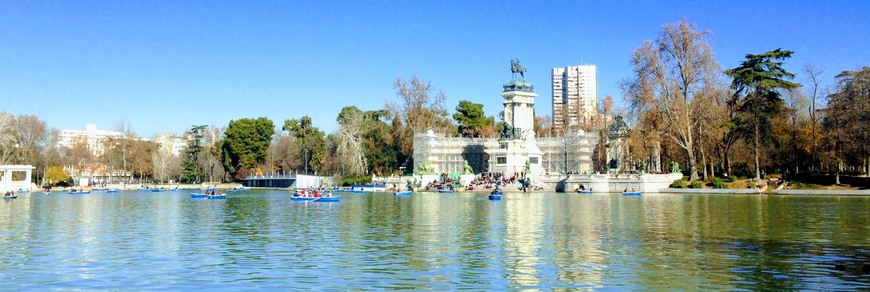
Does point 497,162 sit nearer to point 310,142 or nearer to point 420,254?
point 310,142

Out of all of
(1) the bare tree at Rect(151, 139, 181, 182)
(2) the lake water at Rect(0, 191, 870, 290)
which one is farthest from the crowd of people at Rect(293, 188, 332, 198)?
(1) the bare tree at Rect(151, 139, 181, 182)

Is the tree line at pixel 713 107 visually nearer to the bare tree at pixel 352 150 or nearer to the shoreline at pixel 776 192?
the shoreline at pixel 776 192

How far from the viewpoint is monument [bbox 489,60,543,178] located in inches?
3027

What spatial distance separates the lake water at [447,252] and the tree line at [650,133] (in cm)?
2827

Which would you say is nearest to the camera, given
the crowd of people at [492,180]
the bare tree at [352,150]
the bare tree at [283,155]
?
the crowd of people at [492,180]

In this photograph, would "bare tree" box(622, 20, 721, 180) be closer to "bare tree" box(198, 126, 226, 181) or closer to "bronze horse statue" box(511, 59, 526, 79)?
"bronze horse statue" box(511, 59, 526, 79)

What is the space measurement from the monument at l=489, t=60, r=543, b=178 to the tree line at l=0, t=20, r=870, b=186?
778 centimetres

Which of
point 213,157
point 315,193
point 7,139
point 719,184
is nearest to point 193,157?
point 213,157

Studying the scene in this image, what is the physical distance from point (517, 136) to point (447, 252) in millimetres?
58067

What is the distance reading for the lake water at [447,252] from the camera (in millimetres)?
16016

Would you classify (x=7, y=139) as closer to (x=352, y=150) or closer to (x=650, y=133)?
(x=352, y=150)

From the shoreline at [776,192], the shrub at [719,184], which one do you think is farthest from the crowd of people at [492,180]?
the shrub at [719,184]

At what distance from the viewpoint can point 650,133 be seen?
64.5m

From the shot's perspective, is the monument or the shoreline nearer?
the shoreline
